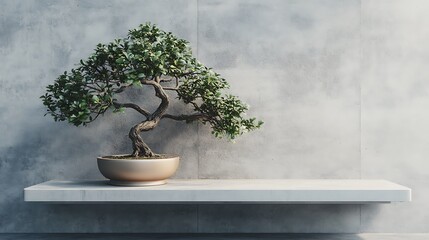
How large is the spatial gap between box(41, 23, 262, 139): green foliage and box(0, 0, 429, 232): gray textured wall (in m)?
0.28

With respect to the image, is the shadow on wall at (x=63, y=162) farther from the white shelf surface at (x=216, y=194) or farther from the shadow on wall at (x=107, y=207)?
the white shelf surface at (x=216, y=194)

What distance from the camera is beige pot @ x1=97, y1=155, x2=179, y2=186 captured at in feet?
8.42

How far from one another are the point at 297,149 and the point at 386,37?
2.57 ft

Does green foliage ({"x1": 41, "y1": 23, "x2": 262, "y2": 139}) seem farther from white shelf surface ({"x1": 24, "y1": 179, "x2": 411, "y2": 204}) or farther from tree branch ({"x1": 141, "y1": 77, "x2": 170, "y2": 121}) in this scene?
white shelf surface ({"x1": 24, "y1": 179, "x2": 411, "y2": 204})

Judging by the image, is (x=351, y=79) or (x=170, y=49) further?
(x=351, y=79)

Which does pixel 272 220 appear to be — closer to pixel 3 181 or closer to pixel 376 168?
pixel 376 168

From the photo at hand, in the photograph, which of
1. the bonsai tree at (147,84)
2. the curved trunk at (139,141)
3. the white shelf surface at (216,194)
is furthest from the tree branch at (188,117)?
the white shelf surface at (216,194)

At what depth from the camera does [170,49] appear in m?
2.59

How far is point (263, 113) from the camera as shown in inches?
117

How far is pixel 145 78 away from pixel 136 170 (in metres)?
0.44

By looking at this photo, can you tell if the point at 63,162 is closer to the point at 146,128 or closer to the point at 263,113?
the point at 146,128

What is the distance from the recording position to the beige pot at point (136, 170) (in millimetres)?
2566

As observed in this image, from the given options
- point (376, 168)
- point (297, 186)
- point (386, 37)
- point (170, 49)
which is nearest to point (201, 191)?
point (297, 186)

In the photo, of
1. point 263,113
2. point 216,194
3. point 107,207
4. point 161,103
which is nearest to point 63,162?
point 107,207
